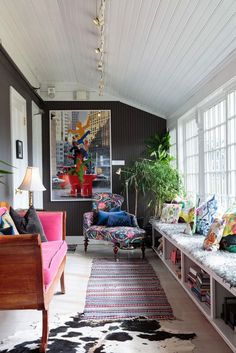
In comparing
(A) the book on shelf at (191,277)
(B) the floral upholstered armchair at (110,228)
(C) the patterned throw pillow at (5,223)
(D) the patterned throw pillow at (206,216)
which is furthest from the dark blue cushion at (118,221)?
(C) the patterned throw pillow at (5,223)

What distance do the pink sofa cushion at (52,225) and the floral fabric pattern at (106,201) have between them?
6.81 ft

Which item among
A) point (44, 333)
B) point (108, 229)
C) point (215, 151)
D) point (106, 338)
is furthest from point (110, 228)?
point (44, 333)

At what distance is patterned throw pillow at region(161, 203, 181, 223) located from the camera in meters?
4.87

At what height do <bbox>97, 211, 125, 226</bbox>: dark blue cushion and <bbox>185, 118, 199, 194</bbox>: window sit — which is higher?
<bbox>185, 118, 199, 194</bbox>: window

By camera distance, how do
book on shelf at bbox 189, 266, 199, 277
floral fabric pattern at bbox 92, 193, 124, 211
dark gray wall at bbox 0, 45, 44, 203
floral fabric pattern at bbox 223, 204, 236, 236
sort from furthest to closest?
floral fabric pattern at bbox 92, 193, 124, 211, dark gray wall at bbox 0, 45, 44, 203, book on shelf at bbox 189, 266, 199, 277, floral fabric pattern at bbox 223, 204, 236, 236

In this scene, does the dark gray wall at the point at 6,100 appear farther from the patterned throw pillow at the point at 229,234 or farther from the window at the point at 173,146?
the window at the point at 173,146

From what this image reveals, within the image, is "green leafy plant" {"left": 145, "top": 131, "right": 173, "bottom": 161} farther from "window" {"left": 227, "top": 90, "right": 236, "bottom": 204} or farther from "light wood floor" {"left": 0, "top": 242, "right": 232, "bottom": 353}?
"window" {"left": 227, "top": 90, "right": 236, "bottom": 204}

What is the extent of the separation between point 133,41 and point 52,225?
2.15 metres

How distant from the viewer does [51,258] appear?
2900mm

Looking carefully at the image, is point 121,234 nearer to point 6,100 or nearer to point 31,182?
point 31,182

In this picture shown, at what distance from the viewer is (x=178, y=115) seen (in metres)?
5.76

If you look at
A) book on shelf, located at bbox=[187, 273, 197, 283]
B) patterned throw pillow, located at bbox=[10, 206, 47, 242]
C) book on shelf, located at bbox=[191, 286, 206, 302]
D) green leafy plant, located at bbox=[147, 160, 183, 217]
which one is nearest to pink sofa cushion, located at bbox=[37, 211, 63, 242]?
patterned throw pillow, located at bbox=[10, 206, 47, 242]

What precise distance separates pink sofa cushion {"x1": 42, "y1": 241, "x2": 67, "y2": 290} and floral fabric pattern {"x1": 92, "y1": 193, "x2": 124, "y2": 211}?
2.30m

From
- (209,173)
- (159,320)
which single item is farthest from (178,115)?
(159,320)
